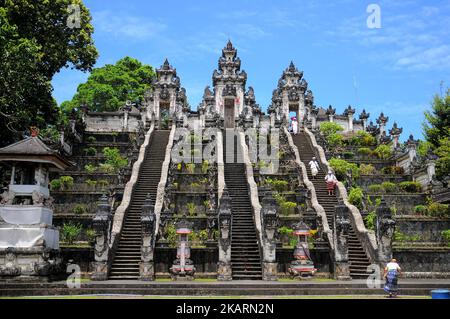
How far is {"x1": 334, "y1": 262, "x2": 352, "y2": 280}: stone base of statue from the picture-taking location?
16547mm

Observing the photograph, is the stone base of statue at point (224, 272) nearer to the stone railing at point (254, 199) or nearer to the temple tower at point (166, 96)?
the stone railing at point (254, 199)

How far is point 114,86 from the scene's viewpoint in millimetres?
49188

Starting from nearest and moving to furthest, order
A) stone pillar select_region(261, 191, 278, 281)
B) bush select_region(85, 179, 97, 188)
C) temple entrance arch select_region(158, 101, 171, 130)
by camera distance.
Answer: stone pillar select_region(261, 191, 278, 281) → bush select_region(85, 179, 97, 188) → temple entrance arch select_region(158, 101, 171, 130)

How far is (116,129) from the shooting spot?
38.1 m

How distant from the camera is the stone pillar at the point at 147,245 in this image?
635 inches

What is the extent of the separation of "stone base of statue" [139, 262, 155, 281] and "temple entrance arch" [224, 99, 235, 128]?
78.5 ft

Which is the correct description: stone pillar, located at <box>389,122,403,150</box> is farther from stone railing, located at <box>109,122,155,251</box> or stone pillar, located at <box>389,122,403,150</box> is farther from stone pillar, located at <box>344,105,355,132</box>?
stone railing, located at <box>109,122,155,251</box>

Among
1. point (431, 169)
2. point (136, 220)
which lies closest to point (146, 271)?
point (136, 220)

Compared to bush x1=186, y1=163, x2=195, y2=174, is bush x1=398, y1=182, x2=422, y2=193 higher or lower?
bush x1=186, y1=163, x2=195, y2=174

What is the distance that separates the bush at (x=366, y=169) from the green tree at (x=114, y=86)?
26320 mm

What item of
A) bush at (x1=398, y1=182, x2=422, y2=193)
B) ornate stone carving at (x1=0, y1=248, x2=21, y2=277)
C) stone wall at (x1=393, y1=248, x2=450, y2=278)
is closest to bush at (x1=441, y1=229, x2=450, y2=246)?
stone wall at (x1=393, y1=248, x2=450, y2=278)

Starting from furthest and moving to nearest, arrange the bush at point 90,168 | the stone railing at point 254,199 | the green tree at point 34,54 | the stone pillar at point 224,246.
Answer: the bush at point 90,168
the green tree at point 34,54
the stone railing at point 254,199
the stone pillar at point 224,246

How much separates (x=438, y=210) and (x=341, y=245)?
7.75 metres

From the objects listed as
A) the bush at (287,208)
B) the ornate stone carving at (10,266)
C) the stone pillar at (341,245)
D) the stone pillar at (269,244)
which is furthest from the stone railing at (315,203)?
the ornate stone carving at (10,266)
